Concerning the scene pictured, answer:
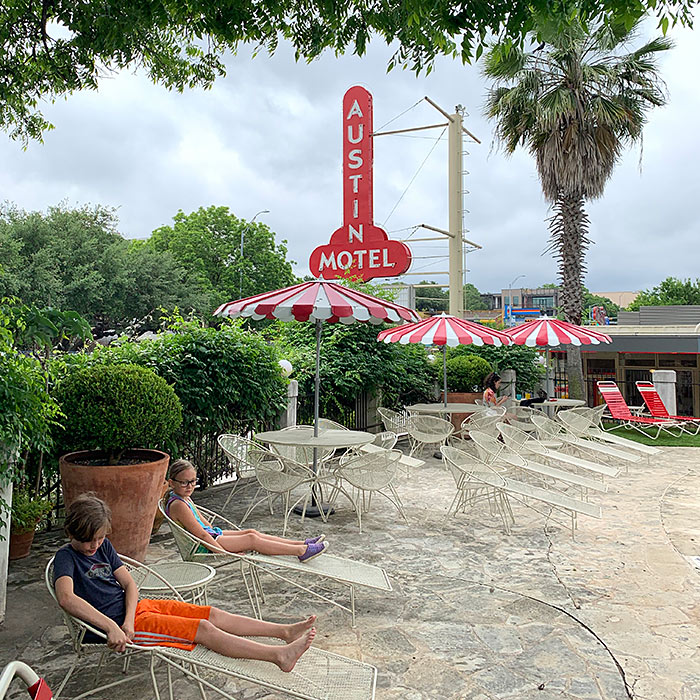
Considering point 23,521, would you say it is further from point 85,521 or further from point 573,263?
point 573,263

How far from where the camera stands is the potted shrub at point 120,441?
4957mm

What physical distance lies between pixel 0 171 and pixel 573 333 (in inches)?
454

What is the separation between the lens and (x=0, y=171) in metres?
11.8

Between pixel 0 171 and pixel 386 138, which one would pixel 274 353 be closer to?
pixel 0 171

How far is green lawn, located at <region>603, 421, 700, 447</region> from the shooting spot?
12539 mm

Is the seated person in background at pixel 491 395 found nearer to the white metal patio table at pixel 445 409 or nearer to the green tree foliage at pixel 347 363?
the white metal patio table at pixel 445 409

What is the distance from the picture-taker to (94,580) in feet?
9.83

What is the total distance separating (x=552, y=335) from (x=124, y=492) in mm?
8958

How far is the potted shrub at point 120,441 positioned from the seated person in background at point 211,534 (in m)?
1.00

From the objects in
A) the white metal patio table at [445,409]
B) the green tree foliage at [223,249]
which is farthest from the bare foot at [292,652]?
the green tree foliage at [223,249]

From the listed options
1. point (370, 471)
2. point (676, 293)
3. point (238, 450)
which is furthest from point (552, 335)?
point (676, 293)

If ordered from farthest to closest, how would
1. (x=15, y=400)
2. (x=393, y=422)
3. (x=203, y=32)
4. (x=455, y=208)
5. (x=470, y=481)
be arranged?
(x=455, y=208) < (x=393, y=422) < (x=470, y=481) < (x=203, y=32) < (x=15, y=400)

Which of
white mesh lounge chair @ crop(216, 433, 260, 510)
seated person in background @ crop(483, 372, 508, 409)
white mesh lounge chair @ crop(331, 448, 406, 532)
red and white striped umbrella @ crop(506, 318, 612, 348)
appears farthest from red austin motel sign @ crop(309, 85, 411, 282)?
white mesh lounge chair @ crop(331, 448, 406, 532)

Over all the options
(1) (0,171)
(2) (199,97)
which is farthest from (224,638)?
(1) (0,171)
